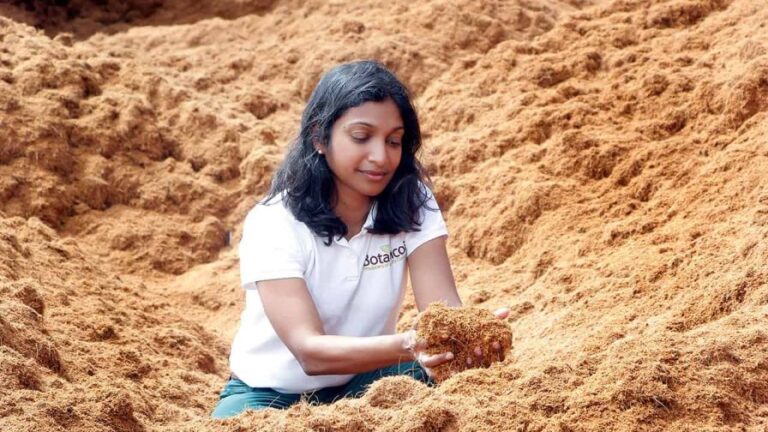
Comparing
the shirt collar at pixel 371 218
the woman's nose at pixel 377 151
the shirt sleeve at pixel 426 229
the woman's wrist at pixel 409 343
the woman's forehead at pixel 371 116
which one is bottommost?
the woman's wrist at pixel 409 343

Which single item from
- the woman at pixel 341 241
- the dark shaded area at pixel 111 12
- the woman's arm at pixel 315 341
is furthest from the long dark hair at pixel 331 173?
the dark shaded area at pixel 111 12

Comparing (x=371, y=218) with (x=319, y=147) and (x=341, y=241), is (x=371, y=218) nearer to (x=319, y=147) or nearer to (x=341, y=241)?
(x=341, y=241)

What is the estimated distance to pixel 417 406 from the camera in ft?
9.75

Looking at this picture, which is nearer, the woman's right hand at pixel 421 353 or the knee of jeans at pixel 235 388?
the woman's right hand at pixel 421 353

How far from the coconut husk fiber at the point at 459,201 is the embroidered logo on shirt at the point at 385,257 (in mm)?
523

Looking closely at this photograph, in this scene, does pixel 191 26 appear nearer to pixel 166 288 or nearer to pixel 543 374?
pixel 166 288

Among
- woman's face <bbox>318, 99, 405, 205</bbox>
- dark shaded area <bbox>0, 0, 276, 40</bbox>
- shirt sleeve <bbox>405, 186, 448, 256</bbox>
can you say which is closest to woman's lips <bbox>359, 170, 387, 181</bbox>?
woman's face <bbox>318, 99, 405, 205</bbox>

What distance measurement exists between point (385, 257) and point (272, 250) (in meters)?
0.39

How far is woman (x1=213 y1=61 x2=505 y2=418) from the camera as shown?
352cm

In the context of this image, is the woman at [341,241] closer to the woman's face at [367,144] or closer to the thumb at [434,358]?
the woman's face at [367,144]

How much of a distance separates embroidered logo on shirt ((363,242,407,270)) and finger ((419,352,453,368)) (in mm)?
501

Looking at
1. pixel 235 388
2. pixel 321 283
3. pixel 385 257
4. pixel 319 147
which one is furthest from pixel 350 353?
pixel 319 147

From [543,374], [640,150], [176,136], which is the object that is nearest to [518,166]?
[640,150]

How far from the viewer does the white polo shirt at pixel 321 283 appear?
3518mm
